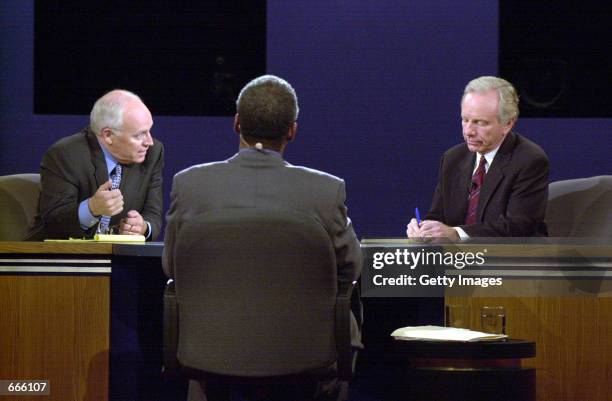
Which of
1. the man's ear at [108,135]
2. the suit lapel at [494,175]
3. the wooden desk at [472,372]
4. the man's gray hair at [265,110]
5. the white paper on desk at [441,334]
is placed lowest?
the wooden desk at [472,372]

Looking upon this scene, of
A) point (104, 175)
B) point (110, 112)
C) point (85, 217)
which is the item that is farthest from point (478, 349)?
point (110, 112)

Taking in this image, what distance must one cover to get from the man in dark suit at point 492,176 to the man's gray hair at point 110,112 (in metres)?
1.36

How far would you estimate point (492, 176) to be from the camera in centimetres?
407

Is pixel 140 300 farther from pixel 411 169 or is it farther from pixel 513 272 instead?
pixel 411 169

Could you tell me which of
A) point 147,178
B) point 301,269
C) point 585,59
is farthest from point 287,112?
point 585,59

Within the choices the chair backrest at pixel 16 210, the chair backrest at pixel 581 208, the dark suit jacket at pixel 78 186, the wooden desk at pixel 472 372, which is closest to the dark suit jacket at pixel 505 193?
the chair backrest at pixel 581 208

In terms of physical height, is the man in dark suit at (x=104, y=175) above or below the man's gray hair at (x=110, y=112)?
below

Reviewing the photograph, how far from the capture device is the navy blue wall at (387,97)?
5098 mm

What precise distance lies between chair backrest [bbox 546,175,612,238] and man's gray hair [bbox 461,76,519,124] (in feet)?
1.36

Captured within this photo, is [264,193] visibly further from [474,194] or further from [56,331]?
[474,194]

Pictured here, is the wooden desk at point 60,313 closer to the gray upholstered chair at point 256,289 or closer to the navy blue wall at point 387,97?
the gray upholstered chair at point 256,289

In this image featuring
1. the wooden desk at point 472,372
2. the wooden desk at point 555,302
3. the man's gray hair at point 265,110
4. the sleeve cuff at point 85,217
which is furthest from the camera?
the sleeve cuff at point 85,217

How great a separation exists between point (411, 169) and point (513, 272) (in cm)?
209

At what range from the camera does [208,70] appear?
5.37 m
